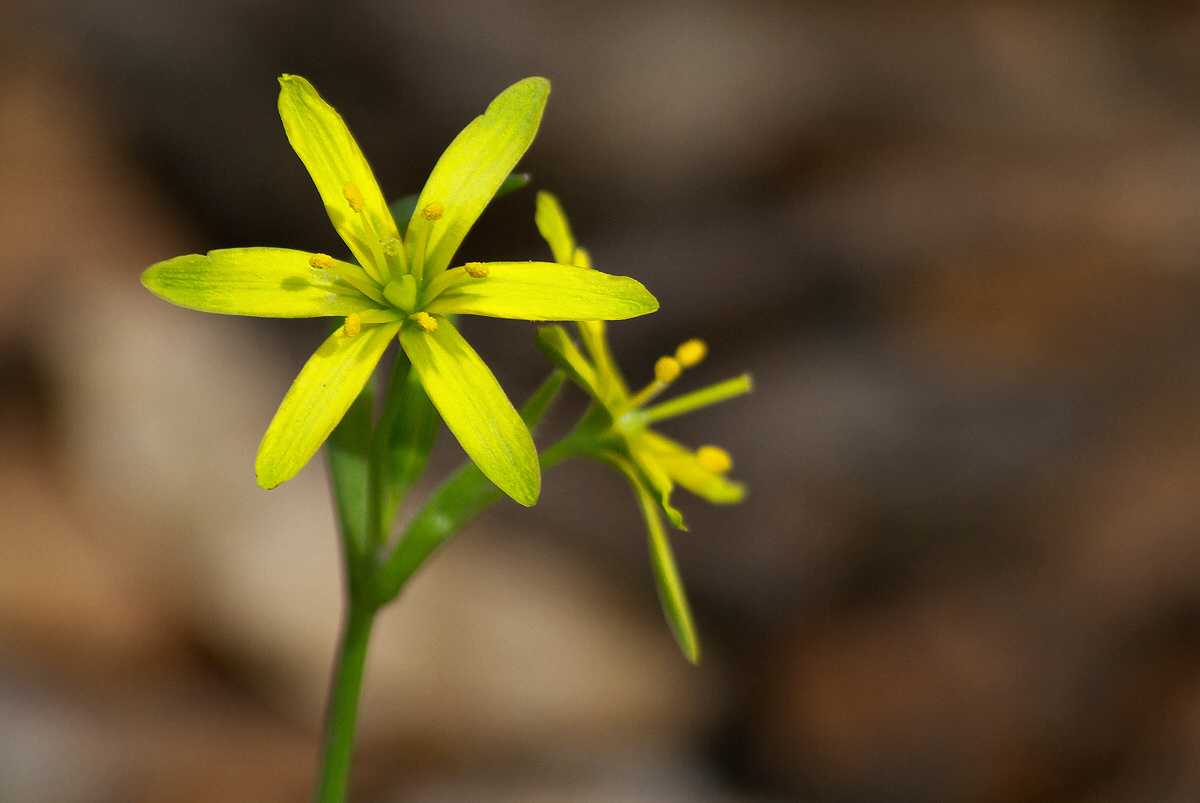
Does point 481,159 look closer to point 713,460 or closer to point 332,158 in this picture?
point 332,158

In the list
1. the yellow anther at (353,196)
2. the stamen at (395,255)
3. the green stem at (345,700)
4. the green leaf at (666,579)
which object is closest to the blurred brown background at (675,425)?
the green stem at (345,700)

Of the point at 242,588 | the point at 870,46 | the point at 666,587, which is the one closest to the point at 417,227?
the point at 666,587

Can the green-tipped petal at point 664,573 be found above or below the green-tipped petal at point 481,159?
below

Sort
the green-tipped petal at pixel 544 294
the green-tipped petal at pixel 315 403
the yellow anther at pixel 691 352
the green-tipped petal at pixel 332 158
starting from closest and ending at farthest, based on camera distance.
A: 1. the green-tipped petal at pixel 315 403
2. the green-tipped petal at pixel 544 294
3. the green-tipped petal at pixel 332 158
4. the yellow anther at pixel 691 352

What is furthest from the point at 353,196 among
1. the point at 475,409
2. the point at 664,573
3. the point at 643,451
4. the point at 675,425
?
the point at 675,425

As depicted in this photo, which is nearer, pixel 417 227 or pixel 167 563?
pixel 417 227

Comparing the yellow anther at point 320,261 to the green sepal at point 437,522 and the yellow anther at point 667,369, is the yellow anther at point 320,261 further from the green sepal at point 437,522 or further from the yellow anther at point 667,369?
the yellow anther at point 667,369

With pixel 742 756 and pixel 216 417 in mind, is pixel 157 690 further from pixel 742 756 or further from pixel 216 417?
pixel 742 756
